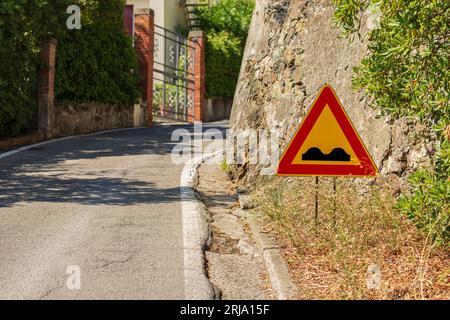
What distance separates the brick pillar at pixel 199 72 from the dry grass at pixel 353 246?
20637 millimetres

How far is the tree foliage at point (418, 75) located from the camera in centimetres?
552

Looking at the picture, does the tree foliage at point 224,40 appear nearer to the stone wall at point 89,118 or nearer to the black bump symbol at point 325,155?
the stone wall at point 89,118

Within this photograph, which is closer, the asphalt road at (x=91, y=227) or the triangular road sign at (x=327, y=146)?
the asphalt road at (x=91, y=227)

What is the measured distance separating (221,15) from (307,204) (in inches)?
994

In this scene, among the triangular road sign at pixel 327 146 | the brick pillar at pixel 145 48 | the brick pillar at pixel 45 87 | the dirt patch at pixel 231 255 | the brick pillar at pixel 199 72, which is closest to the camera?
the dirt patch at pixel 231 255

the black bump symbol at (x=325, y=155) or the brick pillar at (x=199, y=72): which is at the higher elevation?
the brick pillar at (x=199, y=72)

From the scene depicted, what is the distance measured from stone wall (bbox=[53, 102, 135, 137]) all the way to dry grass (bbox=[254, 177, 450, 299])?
11430mm

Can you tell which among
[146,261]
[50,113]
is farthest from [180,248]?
[50,113]

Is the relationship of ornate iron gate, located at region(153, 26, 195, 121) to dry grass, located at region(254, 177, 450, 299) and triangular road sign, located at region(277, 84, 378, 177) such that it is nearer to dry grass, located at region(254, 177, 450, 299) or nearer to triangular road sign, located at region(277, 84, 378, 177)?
dry grass, located at region(254, 177, 450, 299)

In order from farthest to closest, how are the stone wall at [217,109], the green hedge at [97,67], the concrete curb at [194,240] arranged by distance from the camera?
the stone wall at [217,109] < the green hedge at [97,67] < the concrete curb at [194,240]

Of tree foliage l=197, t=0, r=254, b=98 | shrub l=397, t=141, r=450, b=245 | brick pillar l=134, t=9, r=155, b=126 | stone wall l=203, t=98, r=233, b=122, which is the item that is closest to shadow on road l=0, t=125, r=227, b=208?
shrub l=397, t=141, r=450, b=245

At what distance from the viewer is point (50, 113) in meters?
17.9

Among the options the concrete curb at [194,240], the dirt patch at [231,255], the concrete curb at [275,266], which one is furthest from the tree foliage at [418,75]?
the concrete curb at [194,240]
